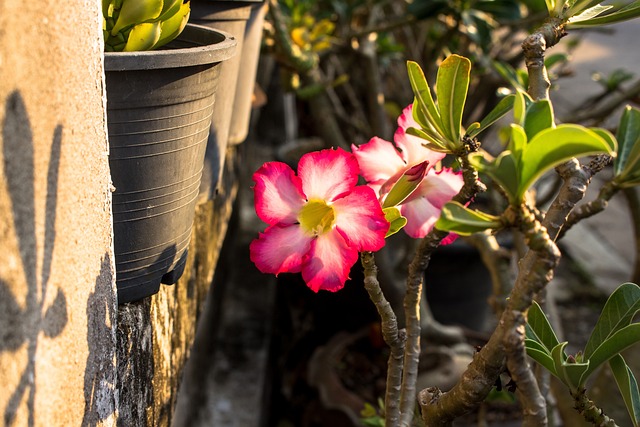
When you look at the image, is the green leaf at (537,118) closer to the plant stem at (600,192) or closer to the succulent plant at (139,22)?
the plant stem at (600,192)

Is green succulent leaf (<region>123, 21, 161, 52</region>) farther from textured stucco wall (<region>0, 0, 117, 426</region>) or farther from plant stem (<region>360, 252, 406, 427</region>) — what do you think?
plant stem (<region>360, 252, 406, 427</region>)

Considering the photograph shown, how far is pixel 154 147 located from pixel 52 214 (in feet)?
0.79

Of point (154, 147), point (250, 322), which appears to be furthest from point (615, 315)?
point (250, 322)

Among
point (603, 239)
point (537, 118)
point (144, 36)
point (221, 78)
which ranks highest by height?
point (603, 239)

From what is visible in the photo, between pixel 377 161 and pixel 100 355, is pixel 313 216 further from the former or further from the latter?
pixel 100 355

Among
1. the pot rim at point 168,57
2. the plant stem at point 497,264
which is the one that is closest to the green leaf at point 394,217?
the pot rim at point 168,57

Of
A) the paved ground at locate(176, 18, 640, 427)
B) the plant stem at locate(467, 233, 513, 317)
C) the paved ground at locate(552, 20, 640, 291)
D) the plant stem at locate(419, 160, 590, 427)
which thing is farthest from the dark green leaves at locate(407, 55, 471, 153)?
the paved ground at locate(552, 20, 640, 291)

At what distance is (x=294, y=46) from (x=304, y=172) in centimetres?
134

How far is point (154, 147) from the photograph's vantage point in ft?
2.63

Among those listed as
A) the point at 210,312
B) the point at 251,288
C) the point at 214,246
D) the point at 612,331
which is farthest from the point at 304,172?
the point at 251,288

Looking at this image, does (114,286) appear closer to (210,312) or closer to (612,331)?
(612,331)

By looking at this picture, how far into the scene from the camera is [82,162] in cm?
63

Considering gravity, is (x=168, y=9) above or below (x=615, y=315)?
above

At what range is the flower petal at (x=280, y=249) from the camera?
29.4 inches
